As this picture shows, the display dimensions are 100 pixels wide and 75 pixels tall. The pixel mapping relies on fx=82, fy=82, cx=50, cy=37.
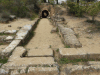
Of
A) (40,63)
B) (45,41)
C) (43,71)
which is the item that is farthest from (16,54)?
(45,41)

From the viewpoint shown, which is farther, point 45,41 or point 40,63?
point 45,41

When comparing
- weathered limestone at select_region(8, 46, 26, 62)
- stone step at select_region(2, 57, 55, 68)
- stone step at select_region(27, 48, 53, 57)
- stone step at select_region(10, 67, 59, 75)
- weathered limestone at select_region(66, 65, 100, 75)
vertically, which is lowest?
weathered limestone at select_region(66, 65, 100, 75)

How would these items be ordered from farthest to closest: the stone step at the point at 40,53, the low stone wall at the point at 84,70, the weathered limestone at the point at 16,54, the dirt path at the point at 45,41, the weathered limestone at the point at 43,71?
the dirt path at the point at 45,41 < the stone step at the point at 40,53 < the weathered limestone at the point at 16,54 < the low stone wall at the point at 84,70 < the weathered limestone at the point at 43,71

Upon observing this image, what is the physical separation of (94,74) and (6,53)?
343cm

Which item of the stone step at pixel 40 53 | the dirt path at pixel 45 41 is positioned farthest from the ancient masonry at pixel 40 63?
the dirt path at pixel 45 41

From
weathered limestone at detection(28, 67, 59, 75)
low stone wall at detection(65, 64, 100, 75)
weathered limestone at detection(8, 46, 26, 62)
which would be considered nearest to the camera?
weathered limestone at detection(28, 67, 59, 75)

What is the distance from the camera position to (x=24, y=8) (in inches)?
488

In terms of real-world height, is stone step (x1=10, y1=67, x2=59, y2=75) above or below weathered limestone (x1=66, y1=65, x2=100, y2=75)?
above

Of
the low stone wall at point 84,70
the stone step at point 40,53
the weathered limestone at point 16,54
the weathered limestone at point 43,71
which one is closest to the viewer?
the weathered limestone at point 43,71

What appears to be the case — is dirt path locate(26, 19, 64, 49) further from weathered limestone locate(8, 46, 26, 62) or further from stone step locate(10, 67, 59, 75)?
stone step locate(10, 67, 59, 75)

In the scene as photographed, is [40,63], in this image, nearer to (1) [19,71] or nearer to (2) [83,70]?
(1) [19,71]

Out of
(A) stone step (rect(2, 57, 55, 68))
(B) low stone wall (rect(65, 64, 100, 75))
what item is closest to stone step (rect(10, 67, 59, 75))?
(A) stone step (rect(2, 57, 55, 68))

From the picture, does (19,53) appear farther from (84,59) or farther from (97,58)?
(97,58)

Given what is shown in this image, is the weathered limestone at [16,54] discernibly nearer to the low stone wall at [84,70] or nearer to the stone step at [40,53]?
the stone step at [40,53]
